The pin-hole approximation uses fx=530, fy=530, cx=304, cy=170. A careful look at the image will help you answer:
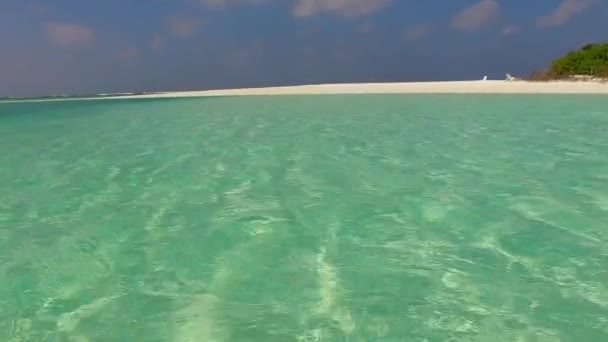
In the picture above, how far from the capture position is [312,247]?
3.70 meters

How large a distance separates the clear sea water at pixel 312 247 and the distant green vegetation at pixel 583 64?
74.7ft

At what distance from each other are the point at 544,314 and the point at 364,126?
9.30 m

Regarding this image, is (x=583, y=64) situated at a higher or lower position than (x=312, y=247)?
higher

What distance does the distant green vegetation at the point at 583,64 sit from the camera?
27.1 metres

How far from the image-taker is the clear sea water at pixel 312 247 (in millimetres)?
2639

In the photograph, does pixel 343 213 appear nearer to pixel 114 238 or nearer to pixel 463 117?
pixel 114 238

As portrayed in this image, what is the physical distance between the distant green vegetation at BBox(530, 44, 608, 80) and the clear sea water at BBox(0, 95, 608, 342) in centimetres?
2276

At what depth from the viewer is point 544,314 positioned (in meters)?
2.62

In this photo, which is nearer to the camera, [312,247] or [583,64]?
[312,247]

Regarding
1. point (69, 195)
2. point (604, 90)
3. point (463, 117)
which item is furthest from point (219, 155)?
point (604, 90)

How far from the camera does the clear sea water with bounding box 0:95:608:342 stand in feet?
8.66

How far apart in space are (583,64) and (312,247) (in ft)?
94.8

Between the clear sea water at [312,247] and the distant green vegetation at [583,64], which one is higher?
the distant green vegetation at [583,64]

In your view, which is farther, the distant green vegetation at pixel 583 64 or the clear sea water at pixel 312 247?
the distant green vegetation at pixel 583 64
